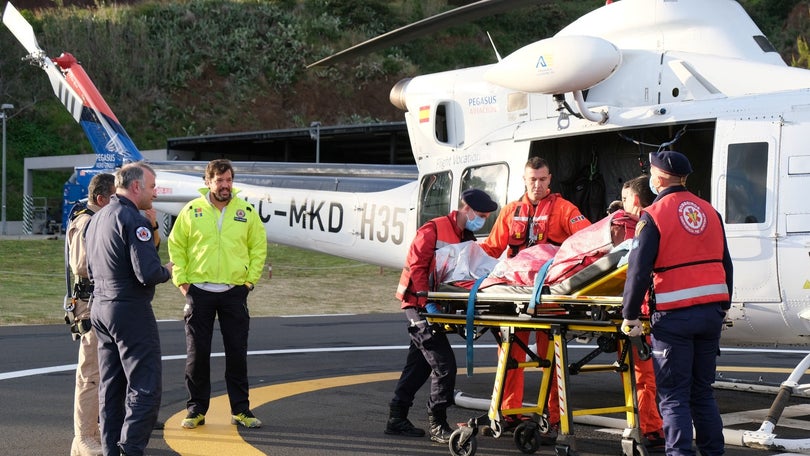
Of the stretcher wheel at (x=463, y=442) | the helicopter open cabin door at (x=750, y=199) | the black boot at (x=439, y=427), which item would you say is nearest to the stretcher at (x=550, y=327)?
the stretcher wheel at (x=463, y=442)

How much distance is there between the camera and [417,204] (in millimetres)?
9891

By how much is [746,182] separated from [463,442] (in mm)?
2963

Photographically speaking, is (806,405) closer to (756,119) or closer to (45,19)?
A: (756,119)

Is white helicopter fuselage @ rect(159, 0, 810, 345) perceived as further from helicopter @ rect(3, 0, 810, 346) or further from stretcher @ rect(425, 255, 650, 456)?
stretcher @ rect(425, 255, 650, 456)

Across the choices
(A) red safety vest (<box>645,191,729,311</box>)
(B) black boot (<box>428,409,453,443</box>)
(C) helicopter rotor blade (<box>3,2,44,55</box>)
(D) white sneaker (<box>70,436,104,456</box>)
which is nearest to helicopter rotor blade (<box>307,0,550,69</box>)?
(B) black boot (<box>428,409,453,443</box>)

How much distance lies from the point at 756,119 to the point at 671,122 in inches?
24.7

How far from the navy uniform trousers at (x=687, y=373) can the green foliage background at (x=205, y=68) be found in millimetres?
48522

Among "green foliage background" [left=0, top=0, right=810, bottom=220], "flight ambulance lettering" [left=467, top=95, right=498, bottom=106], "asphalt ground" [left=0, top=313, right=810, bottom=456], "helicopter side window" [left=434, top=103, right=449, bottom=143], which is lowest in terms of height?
"asphalt ground" [left=0, top=313, right=810, bottom=456]

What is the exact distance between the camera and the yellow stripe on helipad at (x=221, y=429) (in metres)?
6.48

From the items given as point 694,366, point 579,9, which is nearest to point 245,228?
point 694,366

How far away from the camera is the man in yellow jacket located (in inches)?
284

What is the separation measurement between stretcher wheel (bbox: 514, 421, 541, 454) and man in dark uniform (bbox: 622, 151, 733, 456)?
1.19m

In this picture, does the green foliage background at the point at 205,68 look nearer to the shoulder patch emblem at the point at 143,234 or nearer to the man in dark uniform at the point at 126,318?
the man in dark uniform at the point at 126,318

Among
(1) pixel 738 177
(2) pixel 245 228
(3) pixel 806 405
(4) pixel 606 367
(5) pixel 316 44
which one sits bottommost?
(3) pixel 806 405
